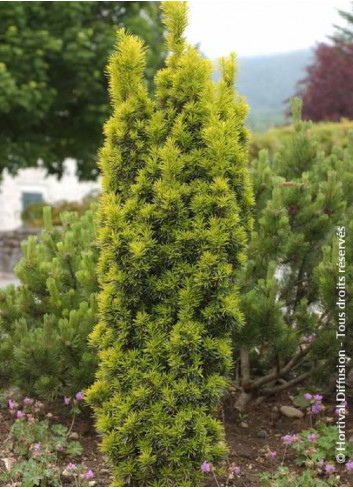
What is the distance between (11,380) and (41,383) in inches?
15.3

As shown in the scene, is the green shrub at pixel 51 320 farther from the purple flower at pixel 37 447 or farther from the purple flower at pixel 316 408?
the purple flower at pixel 316 408

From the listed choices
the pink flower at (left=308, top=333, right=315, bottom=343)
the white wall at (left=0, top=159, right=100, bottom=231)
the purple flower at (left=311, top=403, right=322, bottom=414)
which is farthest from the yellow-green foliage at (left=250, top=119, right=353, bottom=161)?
the white wall at (left=0, top=159, right=100, bottom=231)

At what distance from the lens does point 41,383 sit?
13.6 feet

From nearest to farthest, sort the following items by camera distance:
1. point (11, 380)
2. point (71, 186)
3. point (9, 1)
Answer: point (11, 380) < point (9, 1) < point (71, 186)

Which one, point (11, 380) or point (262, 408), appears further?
point (262, 408)

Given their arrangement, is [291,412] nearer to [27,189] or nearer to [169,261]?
[169,261]

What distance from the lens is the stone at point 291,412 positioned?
14.9 ft

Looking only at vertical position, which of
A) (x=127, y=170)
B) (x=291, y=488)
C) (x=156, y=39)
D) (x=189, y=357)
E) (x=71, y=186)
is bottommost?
(x=71, y=186)

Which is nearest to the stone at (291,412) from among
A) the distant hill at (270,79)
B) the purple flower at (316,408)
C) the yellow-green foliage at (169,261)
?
the purple flower at (316,408)

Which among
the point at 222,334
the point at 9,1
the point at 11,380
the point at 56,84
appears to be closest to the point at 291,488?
the point at 222,334

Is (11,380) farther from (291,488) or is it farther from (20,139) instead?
(20,139)

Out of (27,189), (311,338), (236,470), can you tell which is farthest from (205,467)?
(27,189)

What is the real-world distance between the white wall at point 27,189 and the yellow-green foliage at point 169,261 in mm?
23195

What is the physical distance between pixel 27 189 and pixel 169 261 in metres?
25.5
